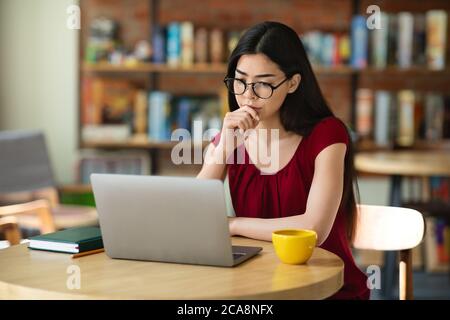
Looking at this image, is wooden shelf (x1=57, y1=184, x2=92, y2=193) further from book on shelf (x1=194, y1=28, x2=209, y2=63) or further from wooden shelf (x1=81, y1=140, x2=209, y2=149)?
book on shelf (x1=194, y1=28, x2=209, y2=63)

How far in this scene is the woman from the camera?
1866 millimetres

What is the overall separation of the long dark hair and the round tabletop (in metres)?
1.52

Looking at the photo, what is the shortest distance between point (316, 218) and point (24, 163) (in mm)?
2550

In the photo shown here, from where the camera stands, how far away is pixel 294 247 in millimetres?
1500

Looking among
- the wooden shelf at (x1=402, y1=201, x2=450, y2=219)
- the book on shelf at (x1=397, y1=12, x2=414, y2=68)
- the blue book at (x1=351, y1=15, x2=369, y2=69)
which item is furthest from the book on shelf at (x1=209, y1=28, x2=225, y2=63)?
the wooden shelf at (x1=402, y1=201, x2=450, y2=219)

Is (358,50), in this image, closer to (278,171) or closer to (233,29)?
(233,29)

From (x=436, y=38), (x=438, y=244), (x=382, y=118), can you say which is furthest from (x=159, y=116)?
(x=438, y=244)

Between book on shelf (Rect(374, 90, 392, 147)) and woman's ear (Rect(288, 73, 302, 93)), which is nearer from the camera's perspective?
woman's ear (Rect(288, 73, 302, 93))

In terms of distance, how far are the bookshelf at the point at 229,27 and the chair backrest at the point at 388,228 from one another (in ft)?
8.28

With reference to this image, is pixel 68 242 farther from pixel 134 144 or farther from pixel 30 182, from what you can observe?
pixel 134 144

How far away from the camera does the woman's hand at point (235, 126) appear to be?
1.89 meters

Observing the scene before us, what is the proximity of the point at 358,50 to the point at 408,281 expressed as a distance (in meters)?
2.64
